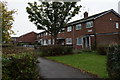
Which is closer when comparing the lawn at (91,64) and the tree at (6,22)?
the lawn at (91,64)

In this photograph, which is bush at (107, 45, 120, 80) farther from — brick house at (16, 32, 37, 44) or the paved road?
brick house at (16, 32, 37, 44)

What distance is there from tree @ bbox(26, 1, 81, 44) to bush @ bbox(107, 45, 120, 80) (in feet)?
62.4

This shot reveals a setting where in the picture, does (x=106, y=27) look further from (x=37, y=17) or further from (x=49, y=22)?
(x=37, y=17)

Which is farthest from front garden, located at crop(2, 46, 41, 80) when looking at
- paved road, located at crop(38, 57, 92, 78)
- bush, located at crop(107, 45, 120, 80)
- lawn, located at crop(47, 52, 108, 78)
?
lawn, located at crop(47, 52, 108, 78)

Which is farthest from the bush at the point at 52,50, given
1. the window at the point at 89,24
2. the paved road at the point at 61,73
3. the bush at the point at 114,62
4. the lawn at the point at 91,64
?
the bush at the point at 114,62

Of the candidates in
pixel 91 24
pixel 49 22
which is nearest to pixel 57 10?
pixel 49 22

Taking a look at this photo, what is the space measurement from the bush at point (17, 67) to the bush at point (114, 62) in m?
3.31

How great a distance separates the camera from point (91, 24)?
27.8m

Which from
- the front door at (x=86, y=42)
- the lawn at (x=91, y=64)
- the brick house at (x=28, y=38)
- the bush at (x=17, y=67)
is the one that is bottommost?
the lawn at (x=91, y=64)

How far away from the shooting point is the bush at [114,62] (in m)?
6.04

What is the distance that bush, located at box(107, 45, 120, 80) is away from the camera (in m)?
6.04

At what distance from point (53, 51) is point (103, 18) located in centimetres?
1368

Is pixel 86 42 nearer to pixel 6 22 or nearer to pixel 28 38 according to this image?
pixel 6 22

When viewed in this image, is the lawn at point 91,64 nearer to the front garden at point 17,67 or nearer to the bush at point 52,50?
the front garden at point 17,67
